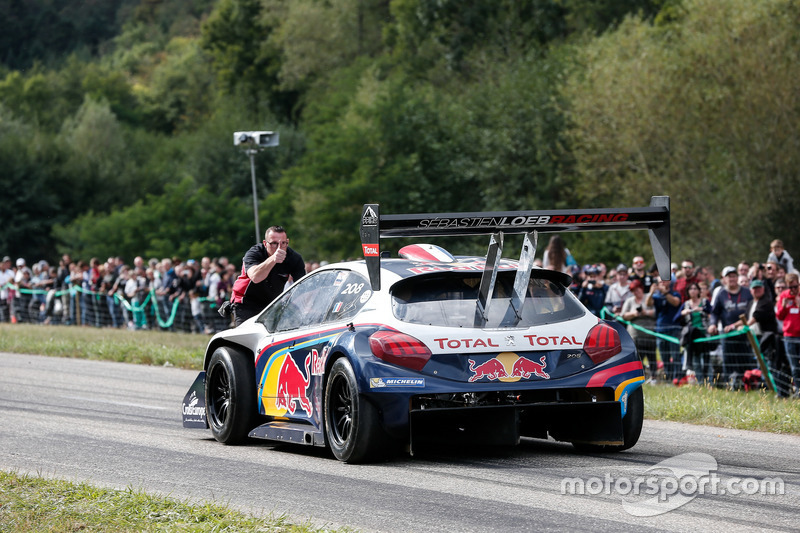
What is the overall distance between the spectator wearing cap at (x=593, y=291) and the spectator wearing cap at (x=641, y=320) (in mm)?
702

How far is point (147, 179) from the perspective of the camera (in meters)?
72.8

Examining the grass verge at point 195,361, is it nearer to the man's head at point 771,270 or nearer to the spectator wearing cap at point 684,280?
the man's head at point 771,270

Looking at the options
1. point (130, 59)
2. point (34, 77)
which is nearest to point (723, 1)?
point (34, 77)

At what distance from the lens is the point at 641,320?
16.8 metres

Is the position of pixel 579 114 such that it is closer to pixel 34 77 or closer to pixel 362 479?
pixel 362 479

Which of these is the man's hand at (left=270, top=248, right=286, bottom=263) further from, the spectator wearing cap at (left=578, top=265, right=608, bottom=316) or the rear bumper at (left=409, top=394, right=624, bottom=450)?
the spectator wearing cap at (left=578, top=265, right=608, bottom=316)

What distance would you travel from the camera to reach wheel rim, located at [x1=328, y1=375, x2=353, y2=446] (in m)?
8.39

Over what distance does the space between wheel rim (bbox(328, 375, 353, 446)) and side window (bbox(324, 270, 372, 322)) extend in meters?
0.60

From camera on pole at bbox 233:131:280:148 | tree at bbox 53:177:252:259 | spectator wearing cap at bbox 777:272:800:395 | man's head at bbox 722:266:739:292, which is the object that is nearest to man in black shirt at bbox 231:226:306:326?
spectator wearing cap at bbox 777:272:800:395

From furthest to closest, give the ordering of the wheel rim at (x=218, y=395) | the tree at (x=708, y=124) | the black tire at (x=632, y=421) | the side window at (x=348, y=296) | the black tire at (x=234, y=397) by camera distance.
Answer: the tree at (x=708, y=124) → the wheel rim at (x=218, y=395) → the black tire at (x=234, y=397) → the side window at (x=348, y=296) → the black tire at (x=632, y=421)

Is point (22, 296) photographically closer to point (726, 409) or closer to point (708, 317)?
point (708, 317)

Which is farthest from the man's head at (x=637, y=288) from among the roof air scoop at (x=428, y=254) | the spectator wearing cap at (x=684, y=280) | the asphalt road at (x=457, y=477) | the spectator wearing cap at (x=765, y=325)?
the roof air scoop at (x=428, y=254)

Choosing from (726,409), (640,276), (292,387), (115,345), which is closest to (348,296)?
(292,387)

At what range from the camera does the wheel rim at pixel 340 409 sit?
8.39 meters
